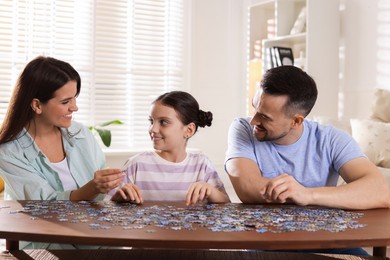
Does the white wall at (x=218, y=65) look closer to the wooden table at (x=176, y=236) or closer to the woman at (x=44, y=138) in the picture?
the woman at (x=44, y=138)

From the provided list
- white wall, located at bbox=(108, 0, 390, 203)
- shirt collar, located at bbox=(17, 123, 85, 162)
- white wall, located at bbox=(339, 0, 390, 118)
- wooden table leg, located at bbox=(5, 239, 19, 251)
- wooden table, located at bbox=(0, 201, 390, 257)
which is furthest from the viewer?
white wall, located at bbox=(108, 0, 390, 203)

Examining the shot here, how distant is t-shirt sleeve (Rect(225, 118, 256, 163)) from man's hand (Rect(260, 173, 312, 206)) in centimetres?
42

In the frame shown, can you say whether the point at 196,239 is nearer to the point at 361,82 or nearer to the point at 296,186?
the point at 296,186

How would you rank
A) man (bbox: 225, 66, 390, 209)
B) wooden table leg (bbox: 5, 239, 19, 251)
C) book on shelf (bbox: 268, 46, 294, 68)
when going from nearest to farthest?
wooden table leg (bbox: 5, 239, 19, 251) → man (bbox: 225, 66, 390, 209) → book on shelf (bbox: 268, 46, 294, 68)

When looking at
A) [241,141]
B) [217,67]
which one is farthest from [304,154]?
[217,67]

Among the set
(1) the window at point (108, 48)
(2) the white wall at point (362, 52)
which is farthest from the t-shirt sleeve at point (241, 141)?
(1) the window at point (108, 48)

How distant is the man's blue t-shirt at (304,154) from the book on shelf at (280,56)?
4104 millimetres

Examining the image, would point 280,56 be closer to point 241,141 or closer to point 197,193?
point 241,141

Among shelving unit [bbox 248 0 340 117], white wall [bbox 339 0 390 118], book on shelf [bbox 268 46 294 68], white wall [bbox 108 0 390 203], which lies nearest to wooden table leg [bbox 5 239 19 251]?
white wall [bbox 339 0 390 118]

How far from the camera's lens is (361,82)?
19.9 feet

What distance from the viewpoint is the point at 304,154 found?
2.50 m

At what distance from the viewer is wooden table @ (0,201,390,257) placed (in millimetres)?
1467

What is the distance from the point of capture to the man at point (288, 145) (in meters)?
2.37

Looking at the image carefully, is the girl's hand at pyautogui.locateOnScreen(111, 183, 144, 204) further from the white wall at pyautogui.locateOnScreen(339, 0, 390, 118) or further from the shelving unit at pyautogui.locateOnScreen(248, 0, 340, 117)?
the shelving unit at pyautogui.locateOnScreen(248, 0, 340, 117)
